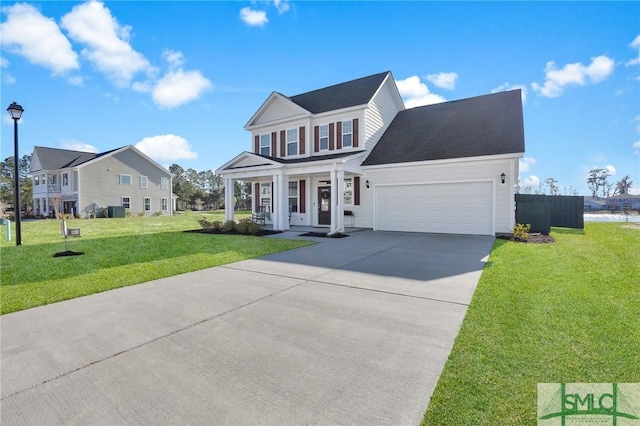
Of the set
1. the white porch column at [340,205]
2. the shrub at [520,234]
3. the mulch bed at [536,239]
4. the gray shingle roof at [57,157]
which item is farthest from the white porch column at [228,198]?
the gray shingle roof at [57,157]

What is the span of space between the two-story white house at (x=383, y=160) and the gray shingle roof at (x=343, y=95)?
3.4 inches

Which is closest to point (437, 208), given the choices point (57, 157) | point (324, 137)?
point (324, 137)

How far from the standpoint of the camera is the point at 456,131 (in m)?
13.6

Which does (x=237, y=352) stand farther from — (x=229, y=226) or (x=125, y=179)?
(x=125, y=179)

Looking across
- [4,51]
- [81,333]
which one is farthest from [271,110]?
[81,333]

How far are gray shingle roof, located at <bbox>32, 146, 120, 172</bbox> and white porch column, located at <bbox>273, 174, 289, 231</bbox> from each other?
24417mm

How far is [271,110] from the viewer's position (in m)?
17.1

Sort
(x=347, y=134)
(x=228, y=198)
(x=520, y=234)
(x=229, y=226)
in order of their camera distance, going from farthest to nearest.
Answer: (x=228, y=198) → (x=347, y=134) → (x=229, y=226) → (x=520, y=234)

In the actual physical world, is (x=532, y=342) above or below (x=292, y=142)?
below

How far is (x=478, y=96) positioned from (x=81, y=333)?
1798 centimetres

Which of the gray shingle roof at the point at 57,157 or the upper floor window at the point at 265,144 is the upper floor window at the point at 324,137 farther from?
the gray shingle roof at the point at 57,157

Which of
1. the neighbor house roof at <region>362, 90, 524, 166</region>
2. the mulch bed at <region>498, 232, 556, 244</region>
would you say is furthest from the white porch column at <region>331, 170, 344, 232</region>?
the mulch bed at <region>498, 232, 556, 244</region>

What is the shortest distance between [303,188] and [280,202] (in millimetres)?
2379

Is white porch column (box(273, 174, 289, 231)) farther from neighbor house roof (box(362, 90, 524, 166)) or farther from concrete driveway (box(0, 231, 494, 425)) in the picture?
concrete driveway (box(0, 231, 494, 425))
